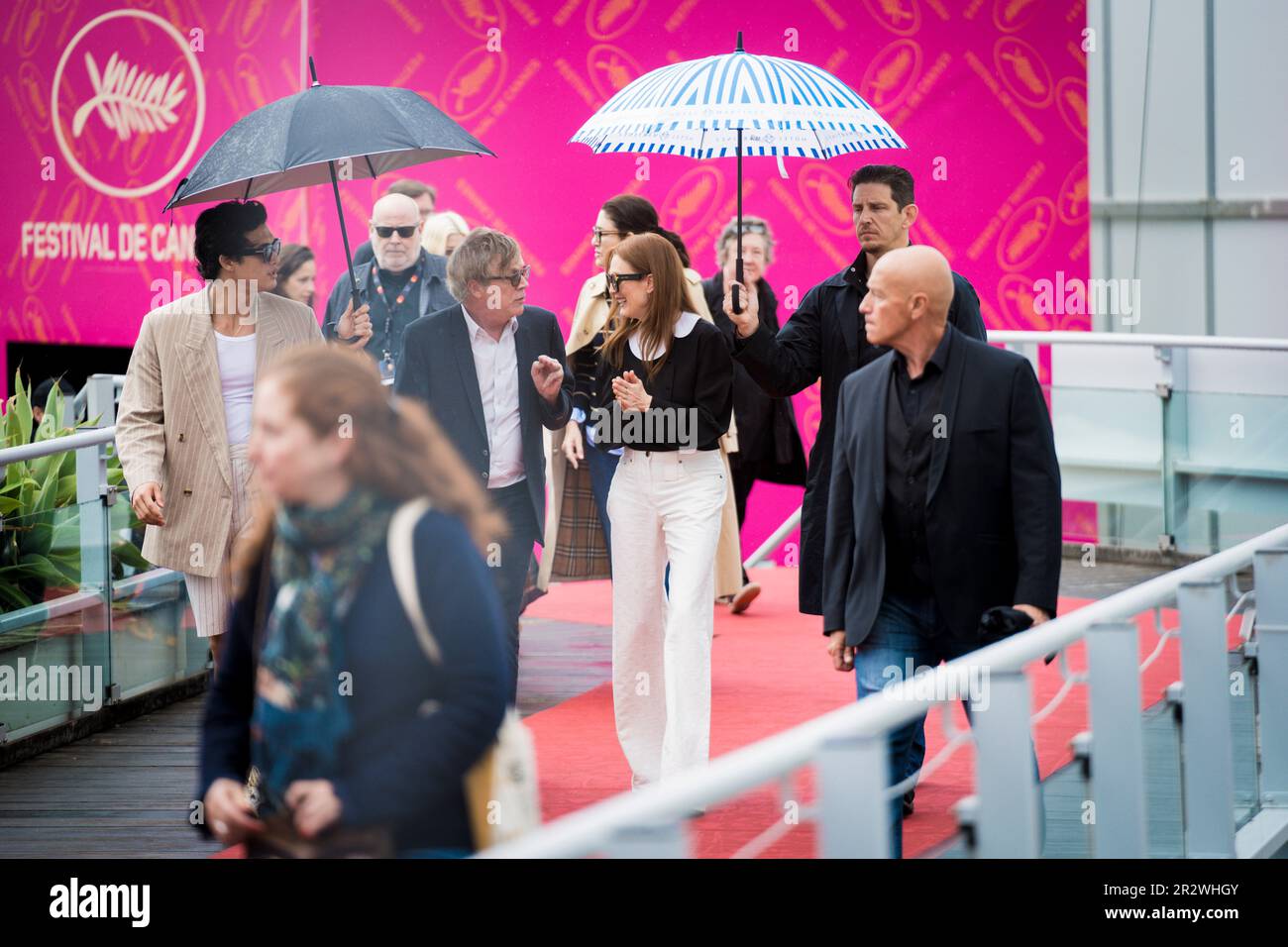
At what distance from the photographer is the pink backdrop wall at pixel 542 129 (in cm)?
926

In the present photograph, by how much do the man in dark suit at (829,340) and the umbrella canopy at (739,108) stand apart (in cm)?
23

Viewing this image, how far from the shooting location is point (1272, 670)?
4.21 meters

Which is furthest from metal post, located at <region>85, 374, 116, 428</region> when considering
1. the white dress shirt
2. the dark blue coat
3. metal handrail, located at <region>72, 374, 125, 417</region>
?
the dark blue coat

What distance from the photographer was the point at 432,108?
540 centimetres

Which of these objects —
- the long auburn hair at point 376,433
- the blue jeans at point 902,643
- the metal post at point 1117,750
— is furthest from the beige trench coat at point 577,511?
the long auburn hair at point 376,433

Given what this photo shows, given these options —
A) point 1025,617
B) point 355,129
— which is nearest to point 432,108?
point 355,129

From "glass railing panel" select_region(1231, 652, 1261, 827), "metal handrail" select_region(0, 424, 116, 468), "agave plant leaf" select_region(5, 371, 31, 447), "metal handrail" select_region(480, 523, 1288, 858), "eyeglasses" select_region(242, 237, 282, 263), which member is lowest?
"glass railing panel" select_region(1231, 652, 1261, 827)

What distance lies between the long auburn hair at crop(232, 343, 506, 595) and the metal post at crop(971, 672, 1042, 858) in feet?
2.71

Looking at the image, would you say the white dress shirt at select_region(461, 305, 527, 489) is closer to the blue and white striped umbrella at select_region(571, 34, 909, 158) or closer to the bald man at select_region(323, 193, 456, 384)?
the blue and white striped umbrella at select_region(571, 34, 909, 158)

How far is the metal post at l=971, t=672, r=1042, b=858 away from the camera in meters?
2.56

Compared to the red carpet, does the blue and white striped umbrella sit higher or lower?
higher

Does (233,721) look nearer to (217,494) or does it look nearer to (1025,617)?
(1025,617)

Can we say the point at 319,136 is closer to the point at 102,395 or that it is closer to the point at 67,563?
the point at 67,563

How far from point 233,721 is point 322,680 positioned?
13.7 inches
